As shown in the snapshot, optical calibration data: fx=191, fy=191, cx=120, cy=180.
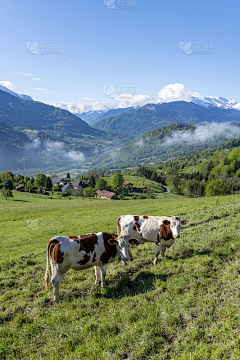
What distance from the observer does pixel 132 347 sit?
4895 millimetres

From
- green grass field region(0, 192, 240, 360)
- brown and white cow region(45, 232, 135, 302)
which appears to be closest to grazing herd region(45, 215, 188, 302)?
brown and white cow region(45, 232, 135, 302)

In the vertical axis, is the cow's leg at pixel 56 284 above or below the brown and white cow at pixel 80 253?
below

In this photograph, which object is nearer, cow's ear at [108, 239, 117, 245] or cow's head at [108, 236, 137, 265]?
cow's ear at [108, 239, 117, 245]

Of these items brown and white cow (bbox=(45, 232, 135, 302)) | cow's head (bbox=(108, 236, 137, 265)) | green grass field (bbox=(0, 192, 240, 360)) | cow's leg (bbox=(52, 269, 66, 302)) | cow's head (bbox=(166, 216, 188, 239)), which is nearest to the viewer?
green grass field (bbox=(0, 192, 240, 360))

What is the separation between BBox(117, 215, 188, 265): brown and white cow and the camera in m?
10.2

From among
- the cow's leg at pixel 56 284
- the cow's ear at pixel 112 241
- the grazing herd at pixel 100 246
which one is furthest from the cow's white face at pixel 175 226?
the cow's leg at pixel 56 284

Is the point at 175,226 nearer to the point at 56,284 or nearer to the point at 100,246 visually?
the point at 100,246

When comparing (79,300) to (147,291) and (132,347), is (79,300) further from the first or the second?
(132,347)

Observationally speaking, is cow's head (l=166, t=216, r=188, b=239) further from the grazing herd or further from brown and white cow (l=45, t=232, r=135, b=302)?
brown and white cow (l=45, t=232, r=135, b=302)

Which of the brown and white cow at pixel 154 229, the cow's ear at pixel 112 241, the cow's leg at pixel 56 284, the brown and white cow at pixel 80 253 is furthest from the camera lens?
the brown and white cow at pixel 154 229

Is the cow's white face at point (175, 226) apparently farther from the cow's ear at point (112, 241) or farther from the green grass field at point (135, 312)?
the cow's ear at point (112, 241)

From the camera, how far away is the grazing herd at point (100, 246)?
307 inches

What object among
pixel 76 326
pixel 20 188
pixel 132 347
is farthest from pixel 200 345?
pixel 20 188

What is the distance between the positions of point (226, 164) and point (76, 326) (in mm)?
178799
